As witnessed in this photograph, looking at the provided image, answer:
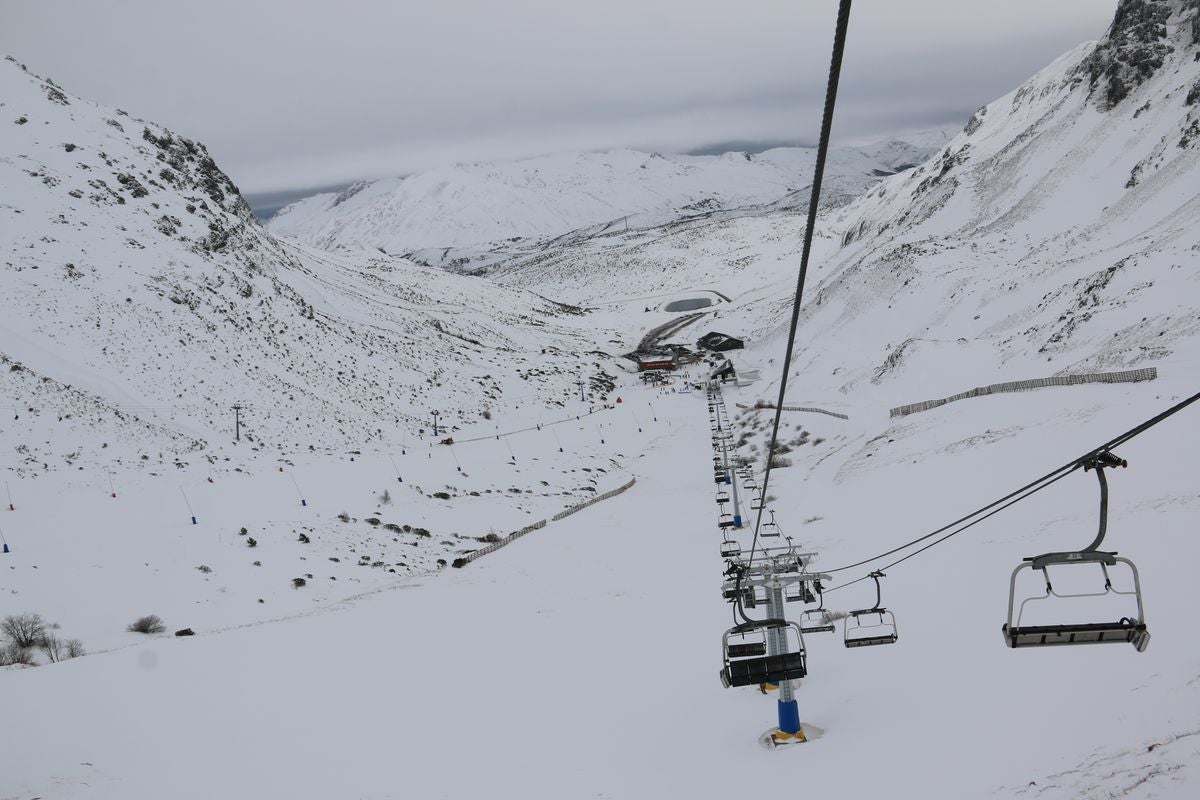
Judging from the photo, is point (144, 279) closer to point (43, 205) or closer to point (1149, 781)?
point (43, 205)

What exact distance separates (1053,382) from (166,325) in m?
52.9

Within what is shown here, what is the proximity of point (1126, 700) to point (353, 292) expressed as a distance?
302 ft

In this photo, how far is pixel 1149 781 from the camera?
8578mm

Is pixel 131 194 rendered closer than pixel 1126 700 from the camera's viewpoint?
No

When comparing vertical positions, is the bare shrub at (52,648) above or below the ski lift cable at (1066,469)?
below

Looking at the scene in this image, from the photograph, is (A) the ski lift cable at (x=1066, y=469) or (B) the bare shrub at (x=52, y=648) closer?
(A) the ski lift cable at (x=1066, y=469)

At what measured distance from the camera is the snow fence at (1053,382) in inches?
1125

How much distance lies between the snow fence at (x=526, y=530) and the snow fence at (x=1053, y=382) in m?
15.3

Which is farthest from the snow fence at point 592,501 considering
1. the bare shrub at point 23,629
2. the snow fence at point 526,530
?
the bare shrub at point 23,629

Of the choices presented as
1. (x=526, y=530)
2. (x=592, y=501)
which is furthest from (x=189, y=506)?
(x=592, y=501)

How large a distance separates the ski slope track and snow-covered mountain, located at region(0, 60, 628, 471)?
0.33m

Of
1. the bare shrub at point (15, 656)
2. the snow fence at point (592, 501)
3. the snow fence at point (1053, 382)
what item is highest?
the snow fence at point (1053, 382)

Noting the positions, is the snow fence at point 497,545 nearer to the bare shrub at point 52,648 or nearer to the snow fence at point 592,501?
Answer: the snow fence at point 592,501

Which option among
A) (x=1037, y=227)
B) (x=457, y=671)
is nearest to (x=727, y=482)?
(x=457, y=671)
